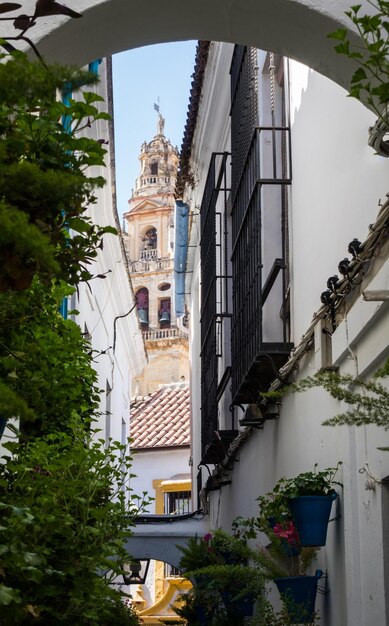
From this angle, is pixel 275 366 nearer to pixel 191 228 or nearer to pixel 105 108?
pixel 105 108

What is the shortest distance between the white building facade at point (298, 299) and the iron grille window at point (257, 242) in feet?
0.04

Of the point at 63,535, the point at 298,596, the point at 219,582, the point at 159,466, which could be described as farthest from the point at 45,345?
the point at 159,466

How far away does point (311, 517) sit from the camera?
607 cm

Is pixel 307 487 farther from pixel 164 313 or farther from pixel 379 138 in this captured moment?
pixel 164 313

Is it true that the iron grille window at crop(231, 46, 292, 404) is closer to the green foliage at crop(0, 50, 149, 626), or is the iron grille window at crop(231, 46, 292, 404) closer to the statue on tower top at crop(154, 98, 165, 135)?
the green foliage at crop(0, 50, 149, 626)

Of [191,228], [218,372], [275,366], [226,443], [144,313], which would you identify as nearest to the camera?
[275,366]

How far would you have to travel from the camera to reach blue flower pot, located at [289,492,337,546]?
6.04 metres

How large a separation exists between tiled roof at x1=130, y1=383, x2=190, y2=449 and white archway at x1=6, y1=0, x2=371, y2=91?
856 inches

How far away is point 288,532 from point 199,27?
2.99 metres

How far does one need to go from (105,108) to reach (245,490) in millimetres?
3999

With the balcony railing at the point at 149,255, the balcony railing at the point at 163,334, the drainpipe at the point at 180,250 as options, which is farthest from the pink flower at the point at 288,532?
the balcony railing at the point at 149,255

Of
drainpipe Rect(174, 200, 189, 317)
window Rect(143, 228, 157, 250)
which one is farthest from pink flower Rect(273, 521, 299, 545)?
window Rect(143, 228, 157, 250)

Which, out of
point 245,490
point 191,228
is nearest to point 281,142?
point 245,490

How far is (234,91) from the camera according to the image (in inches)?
429
